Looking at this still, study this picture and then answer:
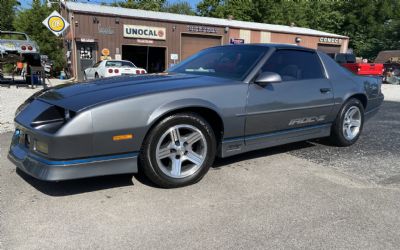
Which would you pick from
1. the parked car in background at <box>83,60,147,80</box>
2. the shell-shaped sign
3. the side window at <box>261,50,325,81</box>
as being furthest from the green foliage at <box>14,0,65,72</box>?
the side window at <box>261,50,325,81</box>

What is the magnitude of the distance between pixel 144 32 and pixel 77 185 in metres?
20.4

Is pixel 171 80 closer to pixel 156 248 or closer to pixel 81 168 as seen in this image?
pixel 81 168

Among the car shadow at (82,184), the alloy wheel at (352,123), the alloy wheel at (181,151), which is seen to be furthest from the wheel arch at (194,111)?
the alloy wheel at (352,123)

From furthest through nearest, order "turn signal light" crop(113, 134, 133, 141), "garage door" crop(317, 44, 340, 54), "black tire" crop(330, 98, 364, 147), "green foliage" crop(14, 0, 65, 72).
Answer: "garage door" crop(317, 44, 340, 54)
"green foliage" crop(14, 0, 65, 72)
"black tire" crop(330, 98, 364, 147)
"turn signal light" crop(113, 134, 133, 141)

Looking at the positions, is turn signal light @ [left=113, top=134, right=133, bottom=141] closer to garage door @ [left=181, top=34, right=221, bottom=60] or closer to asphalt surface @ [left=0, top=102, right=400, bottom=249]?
asphalt surface @ [left=0, top=102, right=400, bottom=249]

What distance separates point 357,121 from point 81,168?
12.9 ft

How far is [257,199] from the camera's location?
306cm

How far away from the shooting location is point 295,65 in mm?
4262

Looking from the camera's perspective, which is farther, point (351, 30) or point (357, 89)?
point (351, 30)

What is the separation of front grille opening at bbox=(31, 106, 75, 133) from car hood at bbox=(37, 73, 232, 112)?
0.17 feet

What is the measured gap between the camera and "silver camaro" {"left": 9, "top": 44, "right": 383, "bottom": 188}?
2758 millimetres

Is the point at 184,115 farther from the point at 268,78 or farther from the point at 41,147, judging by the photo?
the point at 41,147

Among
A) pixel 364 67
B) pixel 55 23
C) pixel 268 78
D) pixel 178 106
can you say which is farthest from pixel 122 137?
pixel 364 67

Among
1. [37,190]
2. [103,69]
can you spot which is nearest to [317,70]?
[37,190]
